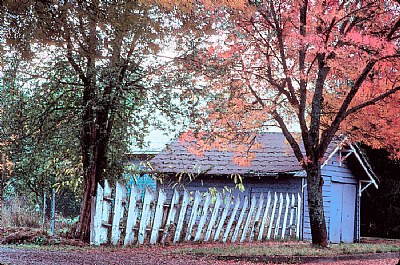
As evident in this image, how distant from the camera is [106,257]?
33.7 feet

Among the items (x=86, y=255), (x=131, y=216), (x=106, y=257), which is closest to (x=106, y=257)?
(x=106, y=257)

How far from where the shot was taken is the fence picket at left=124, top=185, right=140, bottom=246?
42.5ft

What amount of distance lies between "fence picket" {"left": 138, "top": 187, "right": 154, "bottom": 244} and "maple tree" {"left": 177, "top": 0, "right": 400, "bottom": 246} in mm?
1928

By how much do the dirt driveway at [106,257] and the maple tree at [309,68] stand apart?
12.0 ft

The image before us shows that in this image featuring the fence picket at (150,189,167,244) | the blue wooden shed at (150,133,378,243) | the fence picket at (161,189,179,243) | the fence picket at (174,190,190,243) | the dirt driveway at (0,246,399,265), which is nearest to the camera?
the dirt driveway at (0,246,399,265)

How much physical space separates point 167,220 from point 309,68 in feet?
18.9

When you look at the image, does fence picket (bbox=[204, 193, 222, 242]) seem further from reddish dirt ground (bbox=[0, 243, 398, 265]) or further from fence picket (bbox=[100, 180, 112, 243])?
fence picket (bbox=[100, 180, 112, 243])

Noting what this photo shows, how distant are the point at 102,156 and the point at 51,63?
111 inches

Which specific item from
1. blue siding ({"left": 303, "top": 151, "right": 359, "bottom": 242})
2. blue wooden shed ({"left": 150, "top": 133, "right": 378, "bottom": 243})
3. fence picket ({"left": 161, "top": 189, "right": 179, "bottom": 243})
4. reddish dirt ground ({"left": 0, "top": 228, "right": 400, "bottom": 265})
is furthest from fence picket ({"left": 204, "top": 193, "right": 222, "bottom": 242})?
blue siding ({"left": 303, "top": 151, "right": 359, "bottom": 242})

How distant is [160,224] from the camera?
13.9m

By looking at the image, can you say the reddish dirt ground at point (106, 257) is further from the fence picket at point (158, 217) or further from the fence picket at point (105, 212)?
the fence picket at point (158, 217)

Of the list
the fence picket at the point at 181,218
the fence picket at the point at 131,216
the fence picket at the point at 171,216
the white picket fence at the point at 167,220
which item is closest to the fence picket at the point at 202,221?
the white picket fence at the point at 167,220

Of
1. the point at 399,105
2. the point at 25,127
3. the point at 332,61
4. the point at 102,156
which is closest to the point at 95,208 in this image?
the point at 102,156

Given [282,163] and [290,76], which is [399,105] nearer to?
[290,76]
